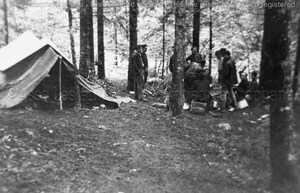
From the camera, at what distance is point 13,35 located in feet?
71.6

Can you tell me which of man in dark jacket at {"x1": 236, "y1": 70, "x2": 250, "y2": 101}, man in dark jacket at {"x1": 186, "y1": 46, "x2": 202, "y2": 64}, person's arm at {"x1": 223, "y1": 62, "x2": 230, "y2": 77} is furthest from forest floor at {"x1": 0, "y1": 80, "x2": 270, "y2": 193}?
man in dark jacket at {"x1": 186, "y1": 46, "x2": 202, "y2": 64}

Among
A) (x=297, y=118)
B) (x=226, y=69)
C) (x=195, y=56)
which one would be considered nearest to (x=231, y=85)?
(x=226, y=69)

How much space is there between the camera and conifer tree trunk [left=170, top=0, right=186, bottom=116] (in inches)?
356

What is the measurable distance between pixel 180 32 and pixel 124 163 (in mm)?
4390

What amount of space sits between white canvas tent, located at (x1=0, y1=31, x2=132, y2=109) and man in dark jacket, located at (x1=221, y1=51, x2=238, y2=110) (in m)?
4.31

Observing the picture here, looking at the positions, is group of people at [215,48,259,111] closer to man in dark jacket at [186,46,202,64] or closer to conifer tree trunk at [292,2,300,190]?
man in dark jacket at [186,46,202,64]

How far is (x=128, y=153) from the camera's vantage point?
23.5 ft

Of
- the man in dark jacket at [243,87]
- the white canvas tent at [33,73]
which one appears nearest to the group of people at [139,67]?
the white canvas tent at [33,73]

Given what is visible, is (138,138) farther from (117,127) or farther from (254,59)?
(254,59)

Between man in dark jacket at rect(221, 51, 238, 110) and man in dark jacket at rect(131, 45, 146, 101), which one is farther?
man in dark jacket at rect(131, 45, 146, 101)

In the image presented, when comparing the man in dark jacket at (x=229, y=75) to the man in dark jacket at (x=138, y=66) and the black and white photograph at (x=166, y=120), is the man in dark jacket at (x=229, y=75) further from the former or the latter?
the man in dark jacket at (x=138, y=66)

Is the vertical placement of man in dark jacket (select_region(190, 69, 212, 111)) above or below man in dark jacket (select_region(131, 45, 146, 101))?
below

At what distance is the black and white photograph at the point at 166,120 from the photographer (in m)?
5.54

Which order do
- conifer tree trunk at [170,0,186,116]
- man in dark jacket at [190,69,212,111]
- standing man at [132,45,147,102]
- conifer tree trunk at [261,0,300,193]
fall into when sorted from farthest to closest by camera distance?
1. standing man at [132,45,147,102]
2. man in dark jacket at [190,69,212,111]
3. conifer tree trunk at [170,0,186,116]
4. conifer tree trunk at [261,0,300,193]
